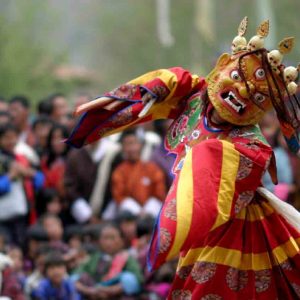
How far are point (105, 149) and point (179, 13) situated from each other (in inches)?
471

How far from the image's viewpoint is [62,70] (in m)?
24.3

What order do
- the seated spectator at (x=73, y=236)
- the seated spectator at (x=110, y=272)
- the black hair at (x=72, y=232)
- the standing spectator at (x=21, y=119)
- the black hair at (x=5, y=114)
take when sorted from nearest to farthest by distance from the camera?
the seated spectator at (x=110, y=272)
the seated spectator at (x=73, y=236)
the black hair at (x=72, y=232)
the black hair at (x=5, y=114)
the standing spectator at (x=21, y=119)

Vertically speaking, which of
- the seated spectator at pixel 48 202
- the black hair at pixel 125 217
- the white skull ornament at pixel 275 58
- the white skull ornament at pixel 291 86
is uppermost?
the white skull ornament at pixel 275 58

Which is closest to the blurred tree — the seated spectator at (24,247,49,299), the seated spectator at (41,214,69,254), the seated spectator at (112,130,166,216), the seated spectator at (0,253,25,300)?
the seated spectator at (112,130,166,216)

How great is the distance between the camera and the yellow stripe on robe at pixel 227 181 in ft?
19.6

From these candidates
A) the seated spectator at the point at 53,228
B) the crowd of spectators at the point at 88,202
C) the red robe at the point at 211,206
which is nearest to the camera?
the red robe at the point at 211,206

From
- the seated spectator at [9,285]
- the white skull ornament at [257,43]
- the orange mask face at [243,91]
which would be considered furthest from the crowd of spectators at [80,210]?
the white skull ornament at [257,43]

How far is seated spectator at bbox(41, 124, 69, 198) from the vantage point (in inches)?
422

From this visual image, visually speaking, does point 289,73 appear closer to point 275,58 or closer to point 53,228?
point 275,58

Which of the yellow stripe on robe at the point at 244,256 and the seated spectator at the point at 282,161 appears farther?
the seated spectator at the point at 282,161

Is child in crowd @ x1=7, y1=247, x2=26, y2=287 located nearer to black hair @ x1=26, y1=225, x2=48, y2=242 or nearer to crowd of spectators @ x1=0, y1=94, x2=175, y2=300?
crowd of spectators @ x1=0, y1=94, x2=175, y2=300

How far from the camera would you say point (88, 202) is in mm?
10695

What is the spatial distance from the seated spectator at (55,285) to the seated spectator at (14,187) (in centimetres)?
106

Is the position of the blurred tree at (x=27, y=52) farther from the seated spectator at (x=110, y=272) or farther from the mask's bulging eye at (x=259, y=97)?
the mask's bulging eye at (x=259, y=97)
